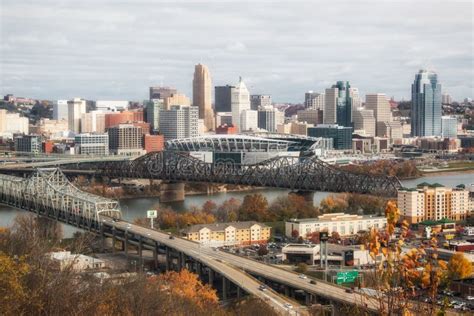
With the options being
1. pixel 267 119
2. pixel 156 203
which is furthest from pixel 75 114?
pixel 156 203

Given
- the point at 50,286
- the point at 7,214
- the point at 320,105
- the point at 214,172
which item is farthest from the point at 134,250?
the point at 320,105

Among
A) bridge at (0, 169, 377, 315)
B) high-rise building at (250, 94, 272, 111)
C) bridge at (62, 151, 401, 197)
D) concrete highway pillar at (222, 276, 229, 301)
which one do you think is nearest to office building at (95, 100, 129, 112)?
high-rise building at (250, 94, 272, 111)

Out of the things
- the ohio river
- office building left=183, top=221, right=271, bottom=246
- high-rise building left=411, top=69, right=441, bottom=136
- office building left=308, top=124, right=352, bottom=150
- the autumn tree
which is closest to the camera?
the autumn tree

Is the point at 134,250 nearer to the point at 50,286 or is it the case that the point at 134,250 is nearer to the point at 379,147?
the point at 50,286

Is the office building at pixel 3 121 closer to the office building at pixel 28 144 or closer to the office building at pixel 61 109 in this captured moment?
the office building at pixel 61 109

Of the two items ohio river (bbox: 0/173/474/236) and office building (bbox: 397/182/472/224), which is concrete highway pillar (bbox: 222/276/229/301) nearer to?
ohio river (bbox: 0/173/474/236)

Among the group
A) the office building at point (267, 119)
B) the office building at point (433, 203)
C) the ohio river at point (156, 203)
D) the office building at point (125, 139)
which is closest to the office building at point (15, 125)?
the office building at point (125, 139)

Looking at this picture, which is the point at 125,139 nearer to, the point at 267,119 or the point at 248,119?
the point at 248,119
